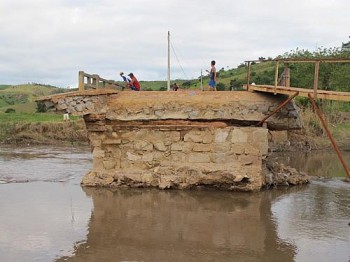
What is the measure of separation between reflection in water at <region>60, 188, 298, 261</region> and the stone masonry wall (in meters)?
0.41

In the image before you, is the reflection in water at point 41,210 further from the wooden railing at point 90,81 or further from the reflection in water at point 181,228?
the wooden railing at point 90,81

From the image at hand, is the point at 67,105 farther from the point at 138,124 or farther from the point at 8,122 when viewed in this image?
the point at 8,122

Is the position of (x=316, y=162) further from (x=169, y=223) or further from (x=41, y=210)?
(x=41, y=210)

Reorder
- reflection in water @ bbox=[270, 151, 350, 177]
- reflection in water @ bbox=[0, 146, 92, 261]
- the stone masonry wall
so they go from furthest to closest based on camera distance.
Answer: reflection in water @ bbox=[270, 151, 350, 177], the stone masonry wall, reflection in water @ bbox=[0, 146, 92, 261]

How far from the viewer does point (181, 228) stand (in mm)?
9000

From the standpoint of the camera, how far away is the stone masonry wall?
40.1ft

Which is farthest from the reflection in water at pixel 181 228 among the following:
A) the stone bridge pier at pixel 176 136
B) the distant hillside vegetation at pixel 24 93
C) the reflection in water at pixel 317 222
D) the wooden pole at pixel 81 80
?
the distant hillside vegetation at pixel 24 93

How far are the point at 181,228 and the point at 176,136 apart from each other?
389 cm

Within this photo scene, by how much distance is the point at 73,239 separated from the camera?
816cm

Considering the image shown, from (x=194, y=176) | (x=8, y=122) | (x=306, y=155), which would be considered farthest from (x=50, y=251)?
(x=8, y=122)

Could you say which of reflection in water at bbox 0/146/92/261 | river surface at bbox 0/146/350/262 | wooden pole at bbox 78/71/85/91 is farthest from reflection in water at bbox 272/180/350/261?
wooden pole at bbox 78/71/85/91

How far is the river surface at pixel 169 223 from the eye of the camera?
24.9ft

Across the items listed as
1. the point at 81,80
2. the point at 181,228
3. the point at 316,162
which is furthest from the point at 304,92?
the point at 316,162

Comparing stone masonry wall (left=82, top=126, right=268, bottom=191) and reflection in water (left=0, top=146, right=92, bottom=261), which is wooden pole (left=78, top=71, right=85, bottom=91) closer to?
stone masonry wall (left=82, top=126, right=268, bottom=191)
